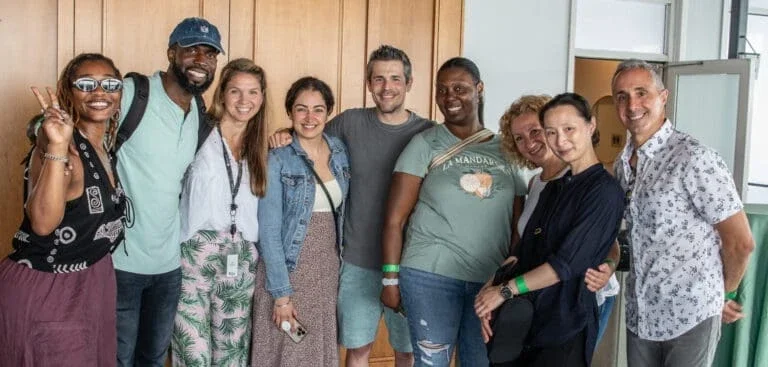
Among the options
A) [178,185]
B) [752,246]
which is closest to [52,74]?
[178,185]

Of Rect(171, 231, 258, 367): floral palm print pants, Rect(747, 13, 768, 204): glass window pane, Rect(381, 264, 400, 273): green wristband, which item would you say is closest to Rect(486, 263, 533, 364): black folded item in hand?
Rect(381, 264, 400, 273): green wristband

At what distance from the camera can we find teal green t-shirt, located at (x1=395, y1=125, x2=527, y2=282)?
2881 mm

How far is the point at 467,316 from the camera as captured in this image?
2.96 metres

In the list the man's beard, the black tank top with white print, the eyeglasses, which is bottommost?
the black tank top with white print

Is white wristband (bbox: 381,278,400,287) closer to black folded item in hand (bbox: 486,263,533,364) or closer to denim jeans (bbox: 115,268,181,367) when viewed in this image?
black folded item in hand (bbox: 486,263,533,364)

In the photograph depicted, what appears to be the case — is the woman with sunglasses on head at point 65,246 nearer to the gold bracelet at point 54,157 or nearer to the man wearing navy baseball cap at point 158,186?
the gold bracelet at point 54,157

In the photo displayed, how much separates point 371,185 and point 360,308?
54 centimetres

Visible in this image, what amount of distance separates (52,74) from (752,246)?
3.47m

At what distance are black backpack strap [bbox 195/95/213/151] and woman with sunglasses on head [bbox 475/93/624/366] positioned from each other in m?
1.30

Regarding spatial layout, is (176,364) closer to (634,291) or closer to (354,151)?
(354,151)

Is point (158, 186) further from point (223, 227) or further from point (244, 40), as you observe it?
point (244, 40)

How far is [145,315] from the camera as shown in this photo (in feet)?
9.46

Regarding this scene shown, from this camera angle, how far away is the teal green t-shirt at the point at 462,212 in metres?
2.88

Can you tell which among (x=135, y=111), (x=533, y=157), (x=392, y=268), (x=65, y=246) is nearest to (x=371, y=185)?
(x=392, y=268)
